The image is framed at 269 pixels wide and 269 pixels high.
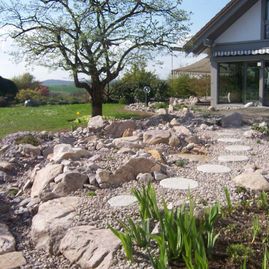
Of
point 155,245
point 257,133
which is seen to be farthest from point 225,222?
point 257,133

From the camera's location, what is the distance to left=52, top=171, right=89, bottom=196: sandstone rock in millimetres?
6133

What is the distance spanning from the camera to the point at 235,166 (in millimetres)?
7367

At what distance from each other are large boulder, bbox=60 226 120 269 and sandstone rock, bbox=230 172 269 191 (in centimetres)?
235

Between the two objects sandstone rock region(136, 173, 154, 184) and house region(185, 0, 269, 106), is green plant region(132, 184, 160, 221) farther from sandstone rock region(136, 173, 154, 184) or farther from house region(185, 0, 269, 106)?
house region(185, 0, 269, 106)

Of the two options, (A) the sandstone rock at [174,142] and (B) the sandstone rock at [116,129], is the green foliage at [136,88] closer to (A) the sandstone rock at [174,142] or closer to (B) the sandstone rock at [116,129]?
(B) the sandstone rock at [116,129]

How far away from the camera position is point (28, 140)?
10.3m

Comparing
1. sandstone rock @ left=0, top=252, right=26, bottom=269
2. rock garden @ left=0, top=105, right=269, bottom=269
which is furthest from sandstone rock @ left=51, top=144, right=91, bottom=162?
sandstone rock @ left=0, top=252, right=26, bottom=269

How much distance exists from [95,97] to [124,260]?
12378 millimetres

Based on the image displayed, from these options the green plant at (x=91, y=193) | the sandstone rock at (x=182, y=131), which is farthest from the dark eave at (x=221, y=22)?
the green plant at (x=91, y=193)

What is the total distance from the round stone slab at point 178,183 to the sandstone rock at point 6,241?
89.5 inches

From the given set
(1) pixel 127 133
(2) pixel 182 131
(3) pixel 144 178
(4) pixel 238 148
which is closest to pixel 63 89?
(1) pixel 127 133

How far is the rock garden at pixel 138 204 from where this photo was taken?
3.95 meters

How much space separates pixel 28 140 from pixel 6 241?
5.71 meters

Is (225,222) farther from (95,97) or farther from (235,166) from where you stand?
(95,97)
